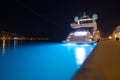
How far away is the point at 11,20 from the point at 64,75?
50.3 metres

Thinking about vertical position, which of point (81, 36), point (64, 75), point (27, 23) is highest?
point (27, 23)

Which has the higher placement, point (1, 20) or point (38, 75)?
point (1, 20)

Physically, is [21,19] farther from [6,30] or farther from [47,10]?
[47,10]

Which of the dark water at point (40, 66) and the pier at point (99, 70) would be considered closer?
the pier at point (99, 70)

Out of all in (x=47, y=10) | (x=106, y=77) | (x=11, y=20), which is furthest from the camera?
(x=11, y=20)

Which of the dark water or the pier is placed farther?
the dark water

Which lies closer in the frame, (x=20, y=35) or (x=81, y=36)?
(x=81, y=36)

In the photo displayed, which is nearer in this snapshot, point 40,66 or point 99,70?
point 99,70

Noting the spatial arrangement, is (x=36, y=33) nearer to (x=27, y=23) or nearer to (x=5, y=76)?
(x=27, y=23)

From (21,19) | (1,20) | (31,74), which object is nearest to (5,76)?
(31,74)

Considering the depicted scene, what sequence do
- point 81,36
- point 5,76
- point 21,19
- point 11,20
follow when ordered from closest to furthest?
point 5,76, point 81,36, point 21,19, point 11,20

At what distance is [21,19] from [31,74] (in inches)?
1814

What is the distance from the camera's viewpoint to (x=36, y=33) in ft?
187

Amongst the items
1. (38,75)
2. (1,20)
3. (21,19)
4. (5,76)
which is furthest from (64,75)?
(1,20)
